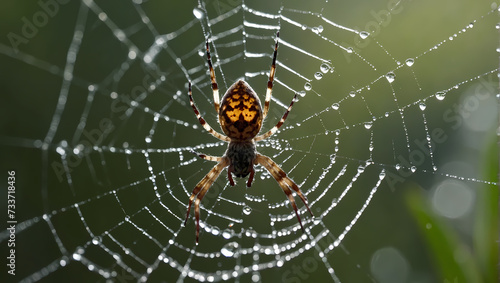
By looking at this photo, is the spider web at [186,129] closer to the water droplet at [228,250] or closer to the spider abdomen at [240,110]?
the water droplet at [228,250]

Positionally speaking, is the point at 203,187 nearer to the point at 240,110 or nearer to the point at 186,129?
the point at 240,110

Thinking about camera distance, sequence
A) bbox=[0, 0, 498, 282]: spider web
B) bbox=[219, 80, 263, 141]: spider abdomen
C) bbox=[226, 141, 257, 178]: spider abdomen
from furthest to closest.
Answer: bbox=[0, 0, 498, 282]: spider web < bbox=[226, 141, 257, 178]: spider abdomen < bbox=[219, 80, 263, 141]: spider abdomen

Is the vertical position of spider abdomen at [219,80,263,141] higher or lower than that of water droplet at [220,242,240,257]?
higher

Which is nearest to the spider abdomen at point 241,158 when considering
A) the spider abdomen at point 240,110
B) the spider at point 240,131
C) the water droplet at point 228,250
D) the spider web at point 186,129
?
the spider at point 240,131

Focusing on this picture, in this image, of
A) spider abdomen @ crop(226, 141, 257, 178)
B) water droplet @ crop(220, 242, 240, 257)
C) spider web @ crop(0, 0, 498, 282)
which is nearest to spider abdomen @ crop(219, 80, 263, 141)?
spider abdomen @ crop(226, 141, 257, 178)

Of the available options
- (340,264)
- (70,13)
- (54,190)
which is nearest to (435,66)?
(340,264)

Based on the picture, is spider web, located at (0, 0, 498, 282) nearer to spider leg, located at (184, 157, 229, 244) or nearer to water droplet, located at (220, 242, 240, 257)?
water droplet, located at (220, 242, 240, 257)

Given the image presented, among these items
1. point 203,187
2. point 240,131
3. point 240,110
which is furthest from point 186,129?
point 240,110
